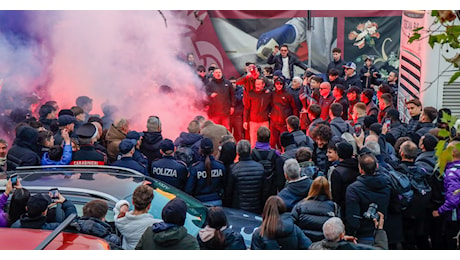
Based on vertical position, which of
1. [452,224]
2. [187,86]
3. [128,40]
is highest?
[128,40]

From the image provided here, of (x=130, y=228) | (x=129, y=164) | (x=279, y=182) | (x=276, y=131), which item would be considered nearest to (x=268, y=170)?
(x=279, y=182)

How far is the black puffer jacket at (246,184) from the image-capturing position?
691cm

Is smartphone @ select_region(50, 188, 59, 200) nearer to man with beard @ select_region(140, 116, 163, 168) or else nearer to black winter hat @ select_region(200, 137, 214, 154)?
black winter hat @ select_region(200, 137, 214, 154)

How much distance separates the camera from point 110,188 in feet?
19.0

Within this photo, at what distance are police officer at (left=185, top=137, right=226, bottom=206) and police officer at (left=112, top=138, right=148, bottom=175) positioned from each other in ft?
1.80

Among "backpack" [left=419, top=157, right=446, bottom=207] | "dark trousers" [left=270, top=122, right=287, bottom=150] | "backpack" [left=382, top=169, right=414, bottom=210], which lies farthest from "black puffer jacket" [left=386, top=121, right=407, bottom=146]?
"dark trousers" [left=270, top=122, right=287, bottom=150]

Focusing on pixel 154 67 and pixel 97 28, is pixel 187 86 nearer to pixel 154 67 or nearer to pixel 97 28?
pixel 154 67

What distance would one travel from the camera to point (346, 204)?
6.12m

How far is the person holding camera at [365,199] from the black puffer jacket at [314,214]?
0.32 metres

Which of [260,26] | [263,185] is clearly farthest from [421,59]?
[263,185]

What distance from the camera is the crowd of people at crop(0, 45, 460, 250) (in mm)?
5195

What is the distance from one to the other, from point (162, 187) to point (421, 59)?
21.4 ft

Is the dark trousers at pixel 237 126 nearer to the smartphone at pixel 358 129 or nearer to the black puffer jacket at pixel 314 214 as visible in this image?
the smartphone at pixel 358 129

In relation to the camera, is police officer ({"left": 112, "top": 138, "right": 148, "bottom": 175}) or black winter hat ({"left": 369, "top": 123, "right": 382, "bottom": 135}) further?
black winter hat ({"left": 369, "top": 123, "right": 382, "bottom": 135})
